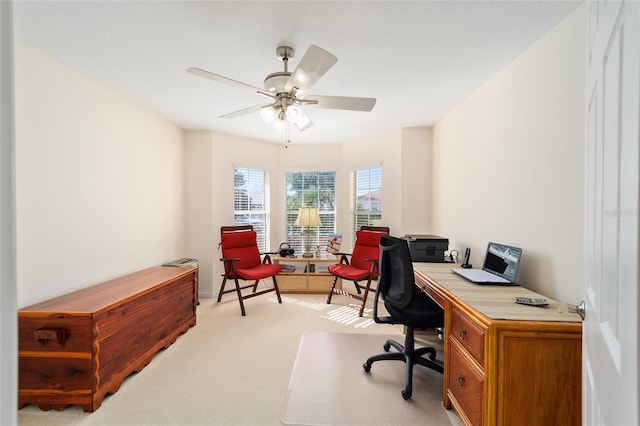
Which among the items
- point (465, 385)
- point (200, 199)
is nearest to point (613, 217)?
point (465, 385)

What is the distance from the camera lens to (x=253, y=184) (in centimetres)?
461

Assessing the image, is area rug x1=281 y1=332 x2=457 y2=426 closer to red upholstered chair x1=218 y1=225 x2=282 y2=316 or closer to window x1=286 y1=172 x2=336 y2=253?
red upholstered chair x1=218 y1=225 x2=282 y2=316

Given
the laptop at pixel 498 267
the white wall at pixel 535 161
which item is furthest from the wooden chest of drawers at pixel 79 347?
the white wall at pixel 535 161

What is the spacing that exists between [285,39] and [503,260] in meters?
2.30

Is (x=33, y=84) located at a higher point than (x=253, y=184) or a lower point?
higher

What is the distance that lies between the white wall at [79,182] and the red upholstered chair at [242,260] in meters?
0.83

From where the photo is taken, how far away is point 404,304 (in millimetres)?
1954

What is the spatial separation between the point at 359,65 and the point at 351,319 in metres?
2.75

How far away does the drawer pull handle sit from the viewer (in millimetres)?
1706

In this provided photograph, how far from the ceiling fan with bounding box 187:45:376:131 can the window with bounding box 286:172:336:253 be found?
8.10 ft

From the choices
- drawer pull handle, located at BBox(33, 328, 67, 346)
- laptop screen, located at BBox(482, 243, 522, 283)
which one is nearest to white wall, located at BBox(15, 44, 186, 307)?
drawer pull handle, located at BBox(33, 328, 67, 346)

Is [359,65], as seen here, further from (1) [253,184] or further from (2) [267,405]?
(1) [253,184]

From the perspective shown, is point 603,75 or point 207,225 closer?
point 603,75

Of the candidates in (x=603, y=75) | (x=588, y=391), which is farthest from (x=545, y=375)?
(x=603, y=75)
